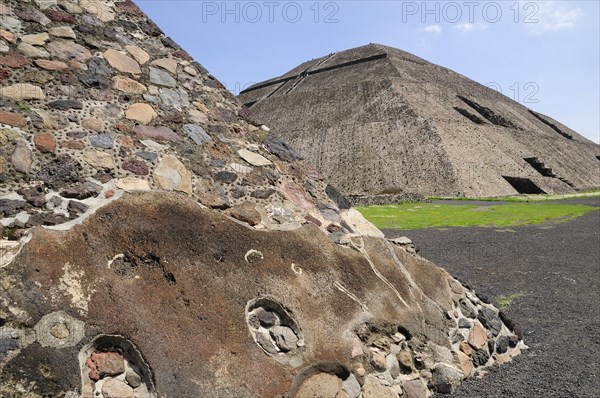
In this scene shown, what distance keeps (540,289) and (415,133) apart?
125ft

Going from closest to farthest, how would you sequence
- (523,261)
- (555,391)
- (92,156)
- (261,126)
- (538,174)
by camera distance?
(92,156) < (555,391) < (261,126) < (523,261) < (538,174)

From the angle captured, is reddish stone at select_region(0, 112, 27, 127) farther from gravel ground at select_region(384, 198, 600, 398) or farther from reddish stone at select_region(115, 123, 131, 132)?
gravel ground at select_region(384, 198, 600, 398)

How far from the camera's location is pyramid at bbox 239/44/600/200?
39.5m

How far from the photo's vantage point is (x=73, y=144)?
12.2ft

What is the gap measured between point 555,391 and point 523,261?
6.96m

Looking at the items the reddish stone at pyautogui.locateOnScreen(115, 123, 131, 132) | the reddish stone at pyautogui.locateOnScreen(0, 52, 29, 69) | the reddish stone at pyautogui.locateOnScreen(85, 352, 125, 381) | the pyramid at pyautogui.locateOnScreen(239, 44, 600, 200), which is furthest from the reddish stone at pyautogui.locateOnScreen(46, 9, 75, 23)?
the pyramid at pyautogui.locateOnScreen(239, 44, 600, 200)

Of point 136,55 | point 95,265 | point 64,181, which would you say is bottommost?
point 95,265

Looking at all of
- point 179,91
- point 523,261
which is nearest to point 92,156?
point 179,91

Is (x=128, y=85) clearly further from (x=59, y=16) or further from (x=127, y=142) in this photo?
(x=59, y=16)

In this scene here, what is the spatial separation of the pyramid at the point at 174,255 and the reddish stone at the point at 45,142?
21mm

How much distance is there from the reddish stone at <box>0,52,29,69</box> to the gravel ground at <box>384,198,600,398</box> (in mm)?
4603

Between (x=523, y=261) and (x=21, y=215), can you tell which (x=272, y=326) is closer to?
(x=21, y=215)

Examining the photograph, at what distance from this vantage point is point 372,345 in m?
3.84

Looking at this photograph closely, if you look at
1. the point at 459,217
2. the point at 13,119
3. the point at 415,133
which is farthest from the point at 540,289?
the point at 415,133
